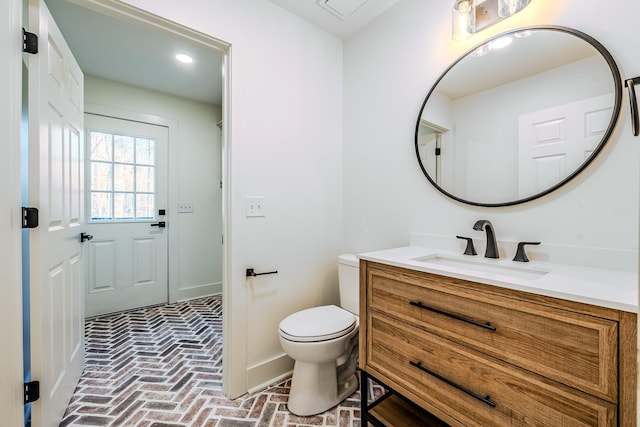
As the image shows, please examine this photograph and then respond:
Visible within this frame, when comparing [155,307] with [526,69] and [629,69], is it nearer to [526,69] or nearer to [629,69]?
[526,69]

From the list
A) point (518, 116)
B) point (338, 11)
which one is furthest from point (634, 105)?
point (338, 11)

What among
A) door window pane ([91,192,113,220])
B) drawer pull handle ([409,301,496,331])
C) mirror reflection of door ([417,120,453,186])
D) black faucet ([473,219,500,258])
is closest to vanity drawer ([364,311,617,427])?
drawer pull handle ([409,301,496,331])

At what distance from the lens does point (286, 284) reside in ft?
5.97

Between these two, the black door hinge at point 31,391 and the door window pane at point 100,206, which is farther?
the door window pane at point 100,206

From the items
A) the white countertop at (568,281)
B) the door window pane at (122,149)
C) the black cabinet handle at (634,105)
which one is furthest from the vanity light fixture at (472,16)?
the door window pane at (122,149)

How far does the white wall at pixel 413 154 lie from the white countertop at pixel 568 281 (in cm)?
14

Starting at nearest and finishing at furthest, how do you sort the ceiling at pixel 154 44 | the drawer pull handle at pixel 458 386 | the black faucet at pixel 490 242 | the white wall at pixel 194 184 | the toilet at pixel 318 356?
the drawer pull handle at pixel 458 386 < the black faucet at pixel 490 242 < the toilet at pixel 318 356 < the ceiling at pixel 154 44 < the white wall at pixel 194 184

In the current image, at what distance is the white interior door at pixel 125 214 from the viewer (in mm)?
2664

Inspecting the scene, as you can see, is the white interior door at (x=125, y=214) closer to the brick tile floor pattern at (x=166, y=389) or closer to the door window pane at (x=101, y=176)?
the door window pane at (x=101, y=176)

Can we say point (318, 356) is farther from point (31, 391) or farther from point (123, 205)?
point (123, 205)

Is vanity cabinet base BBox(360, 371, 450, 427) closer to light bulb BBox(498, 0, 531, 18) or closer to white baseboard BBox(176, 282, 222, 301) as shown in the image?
light bulb BBox(498, 0, 531, 18)

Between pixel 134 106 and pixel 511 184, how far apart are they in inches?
133

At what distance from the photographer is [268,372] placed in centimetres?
171

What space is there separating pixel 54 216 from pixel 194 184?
6.42 ft
